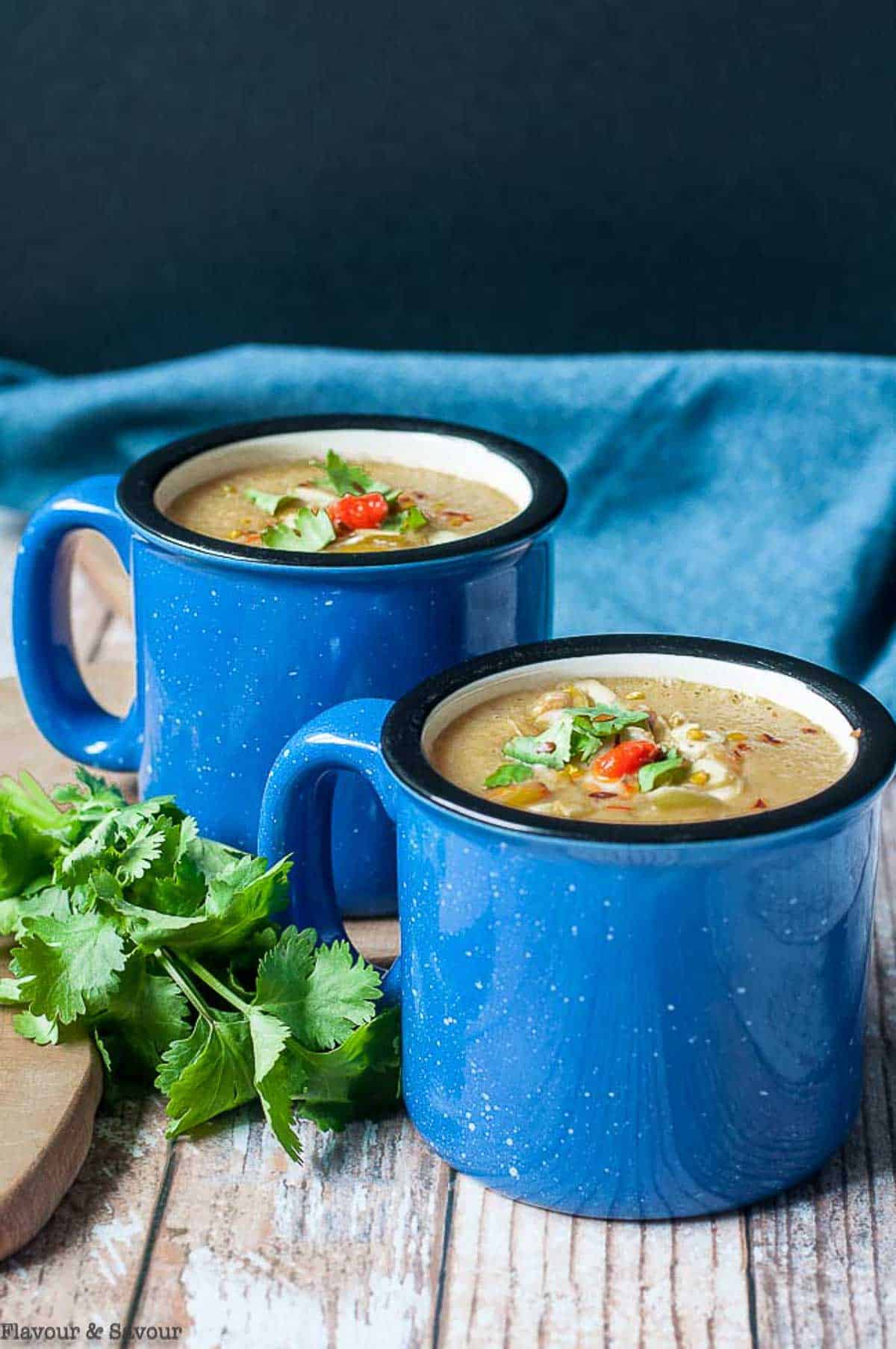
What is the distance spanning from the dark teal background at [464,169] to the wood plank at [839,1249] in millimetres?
1157

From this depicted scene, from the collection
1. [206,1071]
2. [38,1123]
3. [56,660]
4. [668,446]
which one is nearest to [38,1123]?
[38,1123]

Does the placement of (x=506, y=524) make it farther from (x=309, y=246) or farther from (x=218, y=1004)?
(x=309, y=246)

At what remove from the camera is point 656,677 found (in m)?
1.33

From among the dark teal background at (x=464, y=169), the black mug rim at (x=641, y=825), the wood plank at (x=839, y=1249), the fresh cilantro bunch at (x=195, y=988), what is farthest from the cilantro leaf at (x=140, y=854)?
the dark teal background at (x=464, y=169)

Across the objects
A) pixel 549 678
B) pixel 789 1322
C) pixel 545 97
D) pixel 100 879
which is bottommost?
pixel 789 1322

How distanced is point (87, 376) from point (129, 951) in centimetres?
124

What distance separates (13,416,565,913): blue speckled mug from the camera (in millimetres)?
1424

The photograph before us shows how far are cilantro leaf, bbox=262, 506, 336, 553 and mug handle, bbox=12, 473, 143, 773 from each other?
0.20 m

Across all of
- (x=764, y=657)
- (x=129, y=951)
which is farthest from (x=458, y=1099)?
(x=764, y=657)

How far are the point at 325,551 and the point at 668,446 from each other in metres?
0.70

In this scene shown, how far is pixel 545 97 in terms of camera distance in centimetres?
215

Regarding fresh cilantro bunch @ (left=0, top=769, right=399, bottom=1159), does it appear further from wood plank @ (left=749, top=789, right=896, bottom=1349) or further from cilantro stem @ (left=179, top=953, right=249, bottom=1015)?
wood plank @ (left=749, top=789, right=896, bottom=1349)

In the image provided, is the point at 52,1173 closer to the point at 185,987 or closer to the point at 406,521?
the point at 185,987

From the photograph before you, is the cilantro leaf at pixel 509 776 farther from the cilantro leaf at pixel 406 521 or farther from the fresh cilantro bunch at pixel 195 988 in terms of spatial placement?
the cilantro leaf at pixel 406 521
